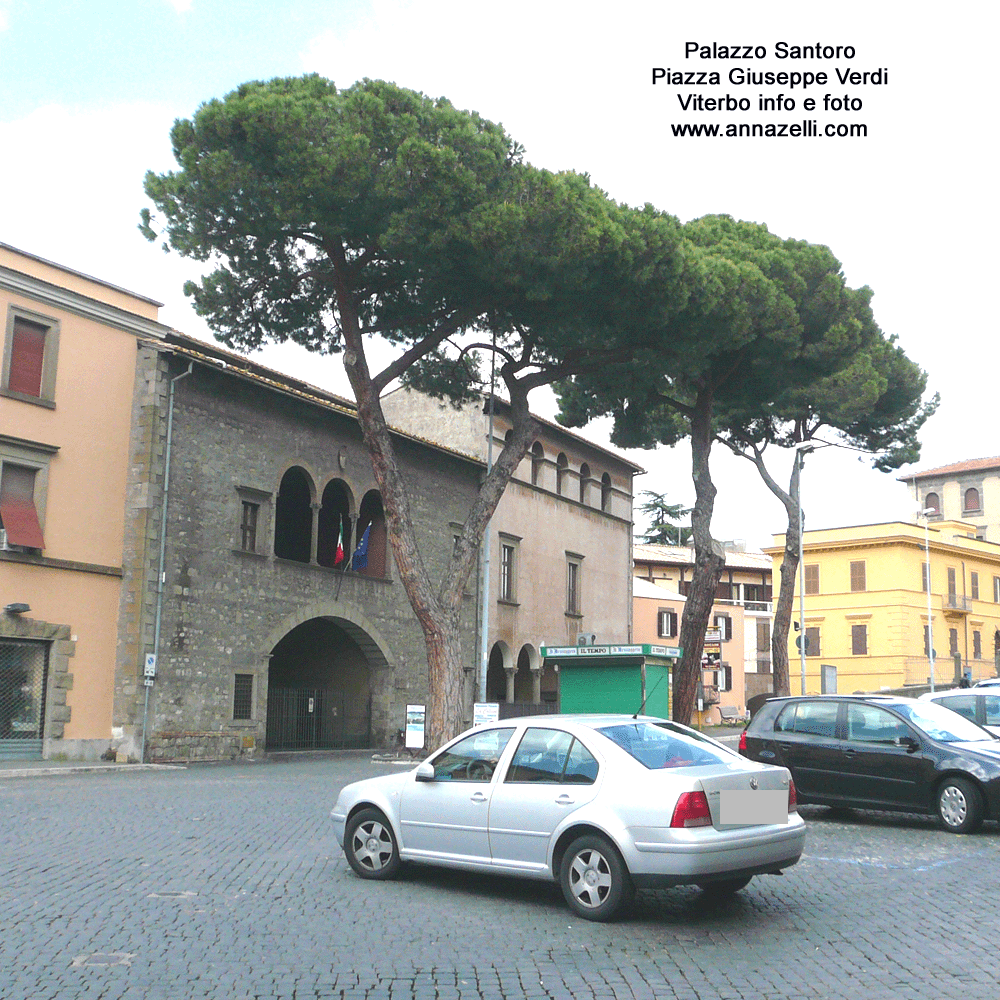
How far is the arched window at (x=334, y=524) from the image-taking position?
30.4m

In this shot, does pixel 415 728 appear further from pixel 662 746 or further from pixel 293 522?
pixel 662 746

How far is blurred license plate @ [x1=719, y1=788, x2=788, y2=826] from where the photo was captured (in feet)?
25.2

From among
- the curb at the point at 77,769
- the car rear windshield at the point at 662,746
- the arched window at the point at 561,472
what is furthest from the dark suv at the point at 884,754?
the arched window at the point at 561,472

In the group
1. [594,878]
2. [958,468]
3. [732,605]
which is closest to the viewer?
[594,878]

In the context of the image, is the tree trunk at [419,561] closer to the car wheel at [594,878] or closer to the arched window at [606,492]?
the car wheel at [594,878]

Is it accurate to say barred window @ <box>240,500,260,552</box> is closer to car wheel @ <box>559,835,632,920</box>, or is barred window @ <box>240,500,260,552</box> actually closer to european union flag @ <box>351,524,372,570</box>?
european union flag @ <box>351,524,372,570</box>

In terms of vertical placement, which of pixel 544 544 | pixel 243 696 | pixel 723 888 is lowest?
pixel 723 888

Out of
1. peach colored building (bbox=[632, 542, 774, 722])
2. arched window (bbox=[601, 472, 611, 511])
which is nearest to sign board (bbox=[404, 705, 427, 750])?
arched window (bbox=[601, 472, 611, 511])

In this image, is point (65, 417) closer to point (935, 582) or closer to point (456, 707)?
point (456, 707)

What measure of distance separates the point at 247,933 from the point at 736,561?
71.9 metres

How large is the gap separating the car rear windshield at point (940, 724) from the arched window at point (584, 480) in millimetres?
29052

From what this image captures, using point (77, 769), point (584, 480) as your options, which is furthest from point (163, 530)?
point (584, 480)

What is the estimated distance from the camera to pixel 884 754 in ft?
43.0

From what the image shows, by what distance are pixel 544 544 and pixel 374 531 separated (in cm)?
888
